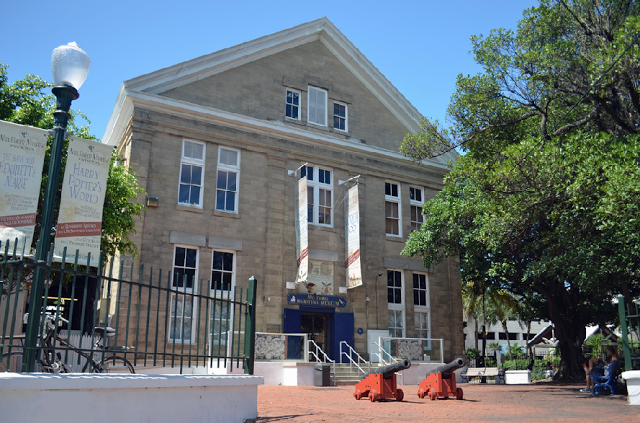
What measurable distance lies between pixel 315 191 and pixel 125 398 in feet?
53.6

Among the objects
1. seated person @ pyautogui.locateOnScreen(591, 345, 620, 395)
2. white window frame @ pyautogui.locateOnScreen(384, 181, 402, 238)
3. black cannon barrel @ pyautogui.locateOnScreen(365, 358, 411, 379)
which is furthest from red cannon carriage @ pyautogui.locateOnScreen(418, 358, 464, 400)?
white window frame @ pyautogui.locateOnScreen(384, 181, 402, 238)

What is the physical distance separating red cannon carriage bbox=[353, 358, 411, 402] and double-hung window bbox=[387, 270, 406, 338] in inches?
409

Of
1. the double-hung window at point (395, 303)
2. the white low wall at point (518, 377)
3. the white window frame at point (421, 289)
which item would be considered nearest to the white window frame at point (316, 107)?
the double-hung window at point (395, 303)

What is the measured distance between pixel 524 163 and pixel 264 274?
32.0 ft

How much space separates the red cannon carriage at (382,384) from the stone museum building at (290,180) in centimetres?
707

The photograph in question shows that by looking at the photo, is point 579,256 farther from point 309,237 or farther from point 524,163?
point 309,237

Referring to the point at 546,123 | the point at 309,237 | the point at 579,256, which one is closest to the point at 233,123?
the point at 309,237

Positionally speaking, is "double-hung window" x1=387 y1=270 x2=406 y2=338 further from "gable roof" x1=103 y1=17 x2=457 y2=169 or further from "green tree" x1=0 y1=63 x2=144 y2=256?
"green tree" x1=0 y1=63 x2=144 y2=256

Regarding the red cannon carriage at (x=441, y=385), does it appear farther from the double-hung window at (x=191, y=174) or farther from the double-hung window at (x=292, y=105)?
the double-hung window at (x=292, y=105)

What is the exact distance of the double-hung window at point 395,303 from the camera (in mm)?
22656

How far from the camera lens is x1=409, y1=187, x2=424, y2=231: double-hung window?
80.2 feet

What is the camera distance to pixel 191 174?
64.5ft

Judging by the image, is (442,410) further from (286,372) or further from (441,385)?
(286,372)

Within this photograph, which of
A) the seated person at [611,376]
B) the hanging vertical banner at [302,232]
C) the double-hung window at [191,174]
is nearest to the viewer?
the seated person at [611,376]
